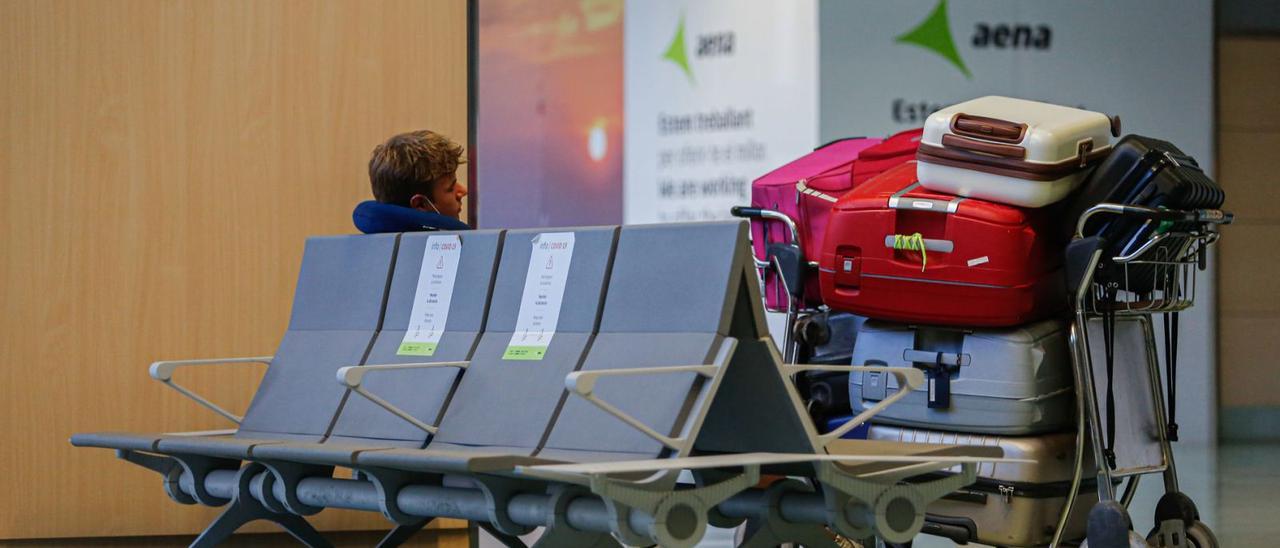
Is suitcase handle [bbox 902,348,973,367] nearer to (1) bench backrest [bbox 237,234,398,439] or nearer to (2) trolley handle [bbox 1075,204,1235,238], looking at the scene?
(2) trolley handle [bbox 1075,204,1235,238]

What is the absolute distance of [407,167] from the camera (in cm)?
359

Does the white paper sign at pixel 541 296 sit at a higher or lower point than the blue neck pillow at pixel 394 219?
lower

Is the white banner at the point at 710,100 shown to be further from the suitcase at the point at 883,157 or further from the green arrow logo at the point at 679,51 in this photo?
the suitcase at the point at 883,157

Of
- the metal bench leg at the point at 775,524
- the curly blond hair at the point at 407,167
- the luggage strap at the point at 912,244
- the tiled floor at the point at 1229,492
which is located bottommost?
the tiled floor at the point at 1229,492

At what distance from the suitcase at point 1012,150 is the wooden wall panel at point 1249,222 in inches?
217

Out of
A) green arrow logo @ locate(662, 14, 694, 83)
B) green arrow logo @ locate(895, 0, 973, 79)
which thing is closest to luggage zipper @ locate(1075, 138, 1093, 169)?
green arrow logo @ locate(662, 14, 694, 83)

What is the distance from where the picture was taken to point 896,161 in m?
3.80

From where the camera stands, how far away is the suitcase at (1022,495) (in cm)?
324

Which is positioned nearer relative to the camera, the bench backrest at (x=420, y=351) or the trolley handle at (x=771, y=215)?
the bench backrest at (x=420, y=351)

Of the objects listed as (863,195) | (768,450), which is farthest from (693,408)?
(863,195)

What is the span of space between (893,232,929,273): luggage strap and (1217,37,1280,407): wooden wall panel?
570 cm

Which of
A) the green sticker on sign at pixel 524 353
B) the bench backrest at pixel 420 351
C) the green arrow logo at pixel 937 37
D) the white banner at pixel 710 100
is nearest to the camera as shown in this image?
the green sticker on sign at pixel 524 353

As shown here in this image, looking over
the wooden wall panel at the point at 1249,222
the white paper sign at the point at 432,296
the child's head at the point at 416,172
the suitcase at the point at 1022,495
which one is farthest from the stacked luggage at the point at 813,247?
the wooden wall panel at the point at 1249,222

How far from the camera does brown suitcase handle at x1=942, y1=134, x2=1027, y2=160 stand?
127 inches
